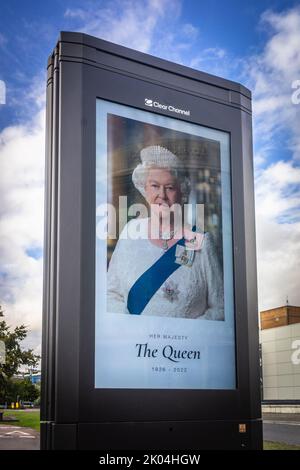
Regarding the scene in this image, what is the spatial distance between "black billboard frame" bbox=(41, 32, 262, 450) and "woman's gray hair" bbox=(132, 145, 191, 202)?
8.6 inches

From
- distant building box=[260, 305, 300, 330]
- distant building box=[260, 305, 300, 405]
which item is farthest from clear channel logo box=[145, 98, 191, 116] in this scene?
distant building box=[260, 305, 300, 405]

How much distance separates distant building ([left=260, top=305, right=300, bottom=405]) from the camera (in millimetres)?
27688

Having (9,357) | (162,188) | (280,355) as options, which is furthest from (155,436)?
(280,355)

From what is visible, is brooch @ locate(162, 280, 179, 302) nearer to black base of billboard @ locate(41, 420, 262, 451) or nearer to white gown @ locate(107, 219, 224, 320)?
white gown @ locate(107, 219, 224, 320)

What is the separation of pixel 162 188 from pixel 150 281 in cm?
49

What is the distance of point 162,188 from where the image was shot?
3.26 metres

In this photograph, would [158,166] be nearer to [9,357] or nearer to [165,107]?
[165,107]

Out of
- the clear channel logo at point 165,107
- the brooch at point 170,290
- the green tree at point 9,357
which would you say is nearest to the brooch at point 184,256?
the brooch at point 170,290

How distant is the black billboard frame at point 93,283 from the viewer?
9.20ft

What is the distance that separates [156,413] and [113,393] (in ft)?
0.81

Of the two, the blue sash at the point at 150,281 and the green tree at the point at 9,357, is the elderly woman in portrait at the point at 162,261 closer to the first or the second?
the blue sash at the point at 150,281

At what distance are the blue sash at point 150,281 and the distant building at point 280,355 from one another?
24.7m
